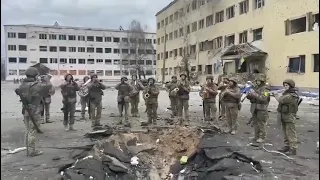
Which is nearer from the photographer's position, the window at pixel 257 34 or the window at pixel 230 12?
the window at pixel 257 34

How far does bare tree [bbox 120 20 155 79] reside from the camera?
4591 cm

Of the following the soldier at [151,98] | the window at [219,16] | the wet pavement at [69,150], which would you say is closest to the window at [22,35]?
the window at [219,16]

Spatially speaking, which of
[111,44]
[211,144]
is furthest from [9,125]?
[111,44]

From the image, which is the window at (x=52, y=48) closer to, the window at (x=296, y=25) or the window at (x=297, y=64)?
the window at (x=296, y=25)

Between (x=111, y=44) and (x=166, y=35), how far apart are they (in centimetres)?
941

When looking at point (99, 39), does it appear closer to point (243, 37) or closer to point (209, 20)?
point (209, 20)

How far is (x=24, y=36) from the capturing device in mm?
42188

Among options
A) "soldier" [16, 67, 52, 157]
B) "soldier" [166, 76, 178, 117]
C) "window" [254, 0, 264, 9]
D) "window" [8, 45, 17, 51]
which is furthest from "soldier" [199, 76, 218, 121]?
"window" [8, 45, 17, 51]

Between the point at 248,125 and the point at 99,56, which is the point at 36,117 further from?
the point at 99,56

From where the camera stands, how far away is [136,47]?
168 ft

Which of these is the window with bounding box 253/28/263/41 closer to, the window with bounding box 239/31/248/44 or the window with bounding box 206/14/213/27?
the window with bounding box 239/31/248/44

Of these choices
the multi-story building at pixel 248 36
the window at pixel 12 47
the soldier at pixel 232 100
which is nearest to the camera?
the soldier at pixel 232 100

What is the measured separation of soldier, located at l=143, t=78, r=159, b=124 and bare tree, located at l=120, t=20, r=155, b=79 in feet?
106

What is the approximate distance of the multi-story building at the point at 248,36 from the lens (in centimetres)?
2217
